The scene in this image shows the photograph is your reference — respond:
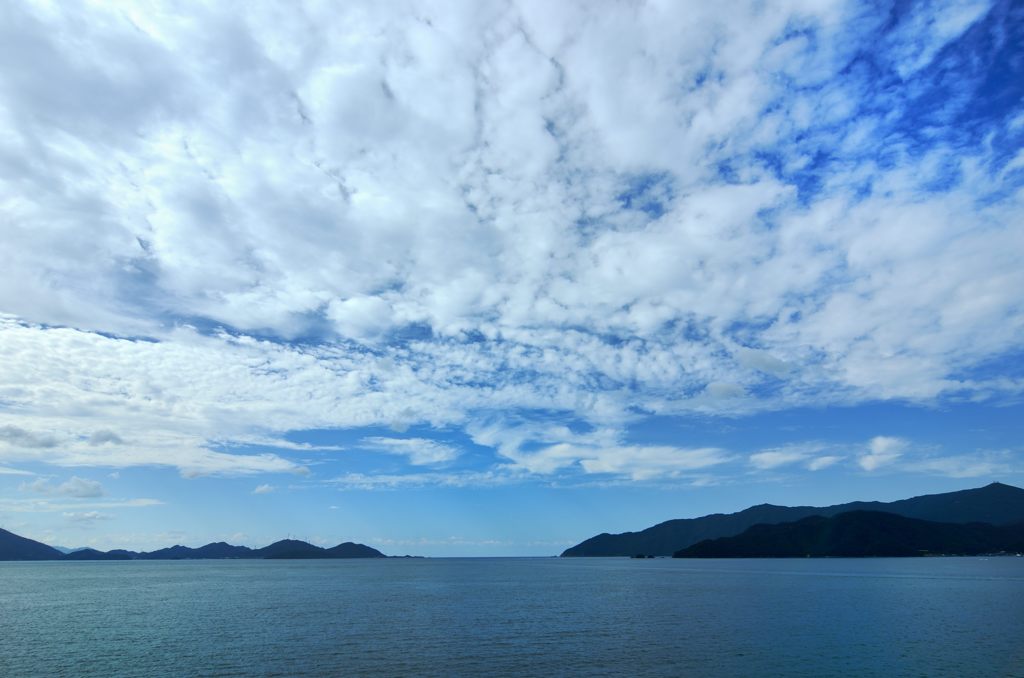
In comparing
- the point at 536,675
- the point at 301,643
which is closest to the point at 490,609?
the point at 301,643

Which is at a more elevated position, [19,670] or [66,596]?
[66,596]

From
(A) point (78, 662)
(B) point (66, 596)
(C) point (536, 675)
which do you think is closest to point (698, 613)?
(C) point (536, 675)

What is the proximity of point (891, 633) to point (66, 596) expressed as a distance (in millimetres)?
181383

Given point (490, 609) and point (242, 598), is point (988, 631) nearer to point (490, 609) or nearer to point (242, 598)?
point (490, 609)

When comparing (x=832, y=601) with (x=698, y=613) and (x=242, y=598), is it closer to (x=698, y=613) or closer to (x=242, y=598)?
(x=698, y=613)

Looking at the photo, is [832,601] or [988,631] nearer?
[988,631]

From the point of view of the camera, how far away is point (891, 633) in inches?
3179

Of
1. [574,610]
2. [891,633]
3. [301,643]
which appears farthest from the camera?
[574,610]

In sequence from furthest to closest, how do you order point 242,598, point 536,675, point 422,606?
point 242,598
point 422,606
point 536,675

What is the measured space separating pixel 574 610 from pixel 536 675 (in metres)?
59.2

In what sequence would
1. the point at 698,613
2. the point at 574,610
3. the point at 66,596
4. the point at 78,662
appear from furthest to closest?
the point at 66,596 → the point at 574,610 → the point at 698,613 → the point at 78,662

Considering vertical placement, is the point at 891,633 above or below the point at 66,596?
below

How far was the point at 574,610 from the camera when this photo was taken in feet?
369

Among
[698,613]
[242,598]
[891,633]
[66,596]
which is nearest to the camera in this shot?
[891,633]
